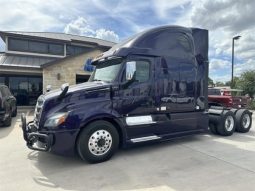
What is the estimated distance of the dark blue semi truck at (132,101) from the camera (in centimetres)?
529

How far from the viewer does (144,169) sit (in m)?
5.05

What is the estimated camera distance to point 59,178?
15.3ft

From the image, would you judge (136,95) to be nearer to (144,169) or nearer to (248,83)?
(144,169)

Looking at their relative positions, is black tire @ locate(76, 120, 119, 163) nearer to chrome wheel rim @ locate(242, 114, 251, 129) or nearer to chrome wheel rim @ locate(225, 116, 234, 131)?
chrome wheel rim @ locate(225, 116, 234, 131)

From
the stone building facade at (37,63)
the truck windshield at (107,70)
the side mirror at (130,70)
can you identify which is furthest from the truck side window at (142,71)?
the stone building facade at (37,63)

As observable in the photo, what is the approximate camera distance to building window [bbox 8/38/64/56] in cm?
2050

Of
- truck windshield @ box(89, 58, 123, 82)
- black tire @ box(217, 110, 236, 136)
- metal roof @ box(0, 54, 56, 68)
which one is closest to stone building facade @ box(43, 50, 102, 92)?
metal roof @ box(0, 54, 56, 68)

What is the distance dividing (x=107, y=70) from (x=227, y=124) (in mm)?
4747

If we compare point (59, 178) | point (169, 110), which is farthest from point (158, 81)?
point (59, 178)

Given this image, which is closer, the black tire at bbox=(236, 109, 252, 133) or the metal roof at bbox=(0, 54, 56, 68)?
the black tire at bbox=(236, 109, 252, 133)

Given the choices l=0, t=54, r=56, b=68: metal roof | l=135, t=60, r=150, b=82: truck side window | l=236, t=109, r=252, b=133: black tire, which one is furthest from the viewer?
l=0, t=54, r=56, b=68: metal roof

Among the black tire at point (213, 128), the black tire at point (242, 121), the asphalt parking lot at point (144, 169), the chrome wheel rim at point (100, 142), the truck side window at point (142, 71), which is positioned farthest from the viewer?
the black tire at point (242, 121)

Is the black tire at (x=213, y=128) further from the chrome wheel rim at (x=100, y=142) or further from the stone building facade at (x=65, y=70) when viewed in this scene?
the stone building facade at (x=65, y=70)

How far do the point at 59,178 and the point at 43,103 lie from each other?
1.67 meters
